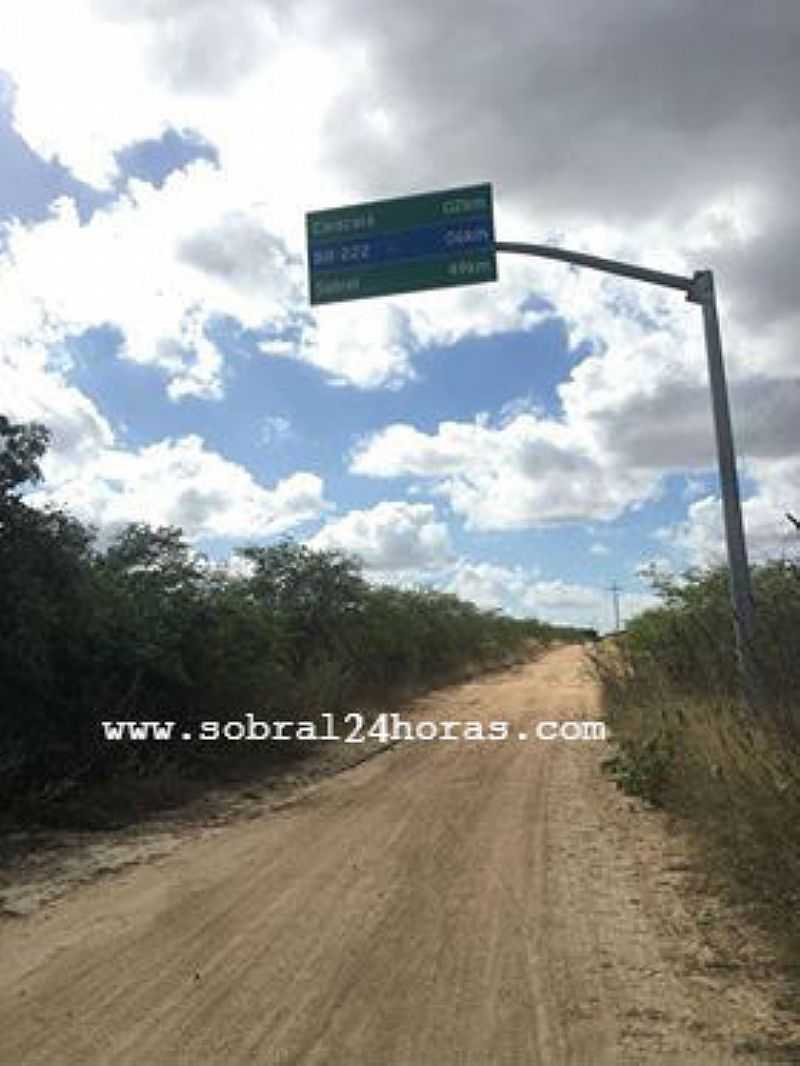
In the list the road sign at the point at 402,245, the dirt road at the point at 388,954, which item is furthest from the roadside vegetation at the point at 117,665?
the road sign at the point at 402,245

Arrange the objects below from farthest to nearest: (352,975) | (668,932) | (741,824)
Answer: (741,824)
(668,932)
(352,975)

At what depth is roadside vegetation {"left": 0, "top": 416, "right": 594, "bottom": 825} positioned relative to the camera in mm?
14047

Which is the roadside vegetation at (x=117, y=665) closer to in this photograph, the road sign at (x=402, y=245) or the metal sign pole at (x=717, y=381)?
the road sign at (x=402, y=245)

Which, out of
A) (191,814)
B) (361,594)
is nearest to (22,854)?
(191,814)

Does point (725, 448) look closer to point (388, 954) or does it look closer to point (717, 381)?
point (717, 381)

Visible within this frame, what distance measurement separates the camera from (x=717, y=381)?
1507cm

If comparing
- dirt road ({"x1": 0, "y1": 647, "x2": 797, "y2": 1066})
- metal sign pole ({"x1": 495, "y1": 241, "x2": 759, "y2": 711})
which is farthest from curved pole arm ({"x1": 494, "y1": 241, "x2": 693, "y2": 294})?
dirt road ({"x1": 0, "y1": 647, "x2": 797, "y2": 1066})

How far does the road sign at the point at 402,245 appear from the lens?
53.5 feet

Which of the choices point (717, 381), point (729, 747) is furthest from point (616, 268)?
point (729, 747)

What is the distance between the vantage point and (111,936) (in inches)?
352

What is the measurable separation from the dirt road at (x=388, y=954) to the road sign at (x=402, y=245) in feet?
20.8

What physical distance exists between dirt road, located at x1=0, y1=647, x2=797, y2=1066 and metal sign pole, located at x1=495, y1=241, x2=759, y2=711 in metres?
2.75

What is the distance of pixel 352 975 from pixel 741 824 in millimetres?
3131

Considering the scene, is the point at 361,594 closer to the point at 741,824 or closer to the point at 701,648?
the point at 701,648
